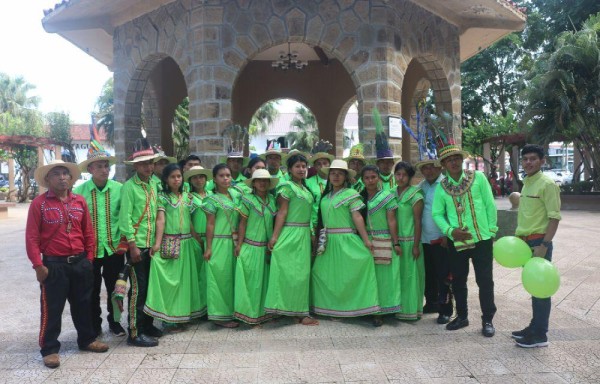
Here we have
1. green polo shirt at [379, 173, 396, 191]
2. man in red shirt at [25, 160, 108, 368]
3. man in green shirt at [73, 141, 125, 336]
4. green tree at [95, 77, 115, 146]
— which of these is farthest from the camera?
green tree at [95, 77, 115, 146]

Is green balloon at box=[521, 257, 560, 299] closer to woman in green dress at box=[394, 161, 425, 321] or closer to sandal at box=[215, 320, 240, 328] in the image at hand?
woman in green dress at box=[394, 161, 425, 321]

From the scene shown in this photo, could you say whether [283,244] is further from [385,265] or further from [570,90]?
[570,90]

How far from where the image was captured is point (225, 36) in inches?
300

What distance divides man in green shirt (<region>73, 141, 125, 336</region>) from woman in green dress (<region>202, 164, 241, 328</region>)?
0.81 meters

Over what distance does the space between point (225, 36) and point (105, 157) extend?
147 inches

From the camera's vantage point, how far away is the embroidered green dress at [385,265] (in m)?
4.87

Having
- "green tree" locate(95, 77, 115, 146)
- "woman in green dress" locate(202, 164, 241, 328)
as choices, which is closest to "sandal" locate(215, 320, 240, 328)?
"woman in green dress" locate(202, 164, 241, 328)

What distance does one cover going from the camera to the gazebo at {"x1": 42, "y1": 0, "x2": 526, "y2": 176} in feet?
25.1

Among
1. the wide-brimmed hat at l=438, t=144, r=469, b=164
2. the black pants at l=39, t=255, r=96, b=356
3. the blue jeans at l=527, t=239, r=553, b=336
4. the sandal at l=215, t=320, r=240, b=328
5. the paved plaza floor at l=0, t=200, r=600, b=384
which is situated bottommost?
the paved plaza floor at l=0, t=200, r=600, b=384

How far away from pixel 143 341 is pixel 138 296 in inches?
15.4

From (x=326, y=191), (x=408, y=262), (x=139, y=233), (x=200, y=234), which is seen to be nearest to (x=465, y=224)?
(x=408, y=262)

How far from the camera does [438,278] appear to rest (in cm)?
505

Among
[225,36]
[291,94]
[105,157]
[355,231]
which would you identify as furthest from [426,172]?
[291,94]

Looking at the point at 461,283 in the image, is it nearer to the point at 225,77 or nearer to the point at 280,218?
the point at 280,218
